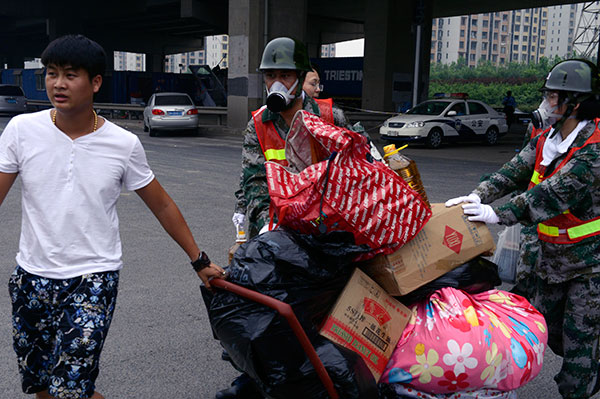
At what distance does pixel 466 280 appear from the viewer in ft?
9.22

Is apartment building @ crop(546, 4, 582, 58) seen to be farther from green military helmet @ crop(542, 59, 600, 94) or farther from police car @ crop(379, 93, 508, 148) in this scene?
green military helmet @ crop(542, 59, 600, 94)

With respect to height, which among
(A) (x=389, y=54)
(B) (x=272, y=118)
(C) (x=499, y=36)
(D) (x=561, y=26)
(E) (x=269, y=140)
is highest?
(D) (x=561, y=26)

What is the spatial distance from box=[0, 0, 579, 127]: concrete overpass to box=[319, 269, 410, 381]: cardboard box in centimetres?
2133

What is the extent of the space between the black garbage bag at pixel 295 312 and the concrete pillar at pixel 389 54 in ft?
88.2

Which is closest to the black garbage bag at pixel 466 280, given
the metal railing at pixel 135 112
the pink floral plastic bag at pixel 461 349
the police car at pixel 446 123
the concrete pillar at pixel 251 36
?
the pink floral plastic bag at pixel 461 349

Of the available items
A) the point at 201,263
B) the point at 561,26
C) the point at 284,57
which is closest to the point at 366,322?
the point at 201,263

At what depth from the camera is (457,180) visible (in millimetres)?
12070

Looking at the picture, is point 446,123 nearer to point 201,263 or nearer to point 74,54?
point 201,263

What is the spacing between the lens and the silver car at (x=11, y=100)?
3300cm

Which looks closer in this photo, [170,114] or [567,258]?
[567,258]

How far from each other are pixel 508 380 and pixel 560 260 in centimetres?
73

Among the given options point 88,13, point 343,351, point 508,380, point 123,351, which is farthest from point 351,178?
point 88,13

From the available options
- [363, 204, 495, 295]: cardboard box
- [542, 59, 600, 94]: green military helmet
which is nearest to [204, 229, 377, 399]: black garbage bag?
[363, 204, 495, 295]: cardboard box

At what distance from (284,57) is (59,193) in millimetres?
1540
